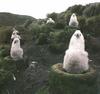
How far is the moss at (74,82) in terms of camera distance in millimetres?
11688

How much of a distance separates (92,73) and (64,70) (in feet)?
3.90

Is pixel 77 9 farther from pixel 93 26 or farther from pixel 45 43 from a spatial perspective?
pixel 45 43

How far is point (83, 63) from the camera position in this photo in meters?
12.2

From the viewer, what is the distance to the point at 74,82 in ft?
38.5

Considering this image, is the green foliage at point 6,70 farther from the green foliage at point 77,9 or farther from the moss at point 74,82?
the green foliage at point 77,9

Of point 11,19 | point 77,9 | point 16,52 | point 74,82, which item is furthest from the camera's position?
point 11,19

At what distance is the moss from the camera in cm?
1169

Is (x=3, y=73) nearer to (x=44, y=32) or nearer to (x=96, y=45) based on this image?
(x=96, y=45)

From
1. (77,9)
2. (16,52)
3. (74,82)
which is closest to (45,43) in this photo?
(16,52)

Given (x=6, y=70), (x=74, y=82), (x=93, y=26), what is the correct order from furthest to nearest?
1. (x=93, y=26)
2. (x=6, y=70)
3. (x=74, y=82)

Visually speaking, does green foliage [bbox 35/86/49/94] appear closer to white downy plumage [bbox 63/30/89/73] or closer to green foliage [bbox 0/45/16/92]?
green foliage [bbox 0/45/16/92]

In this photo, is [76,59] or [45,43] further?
[45,43]

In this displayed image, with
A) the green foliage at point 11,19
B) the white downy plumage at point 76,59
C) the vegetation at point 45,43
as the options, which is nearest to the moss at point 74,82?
the white downy plumage at point 76,59

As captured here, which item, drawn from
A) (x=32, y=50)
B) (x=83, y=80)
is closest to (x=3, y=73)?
(x=83, y=80)
